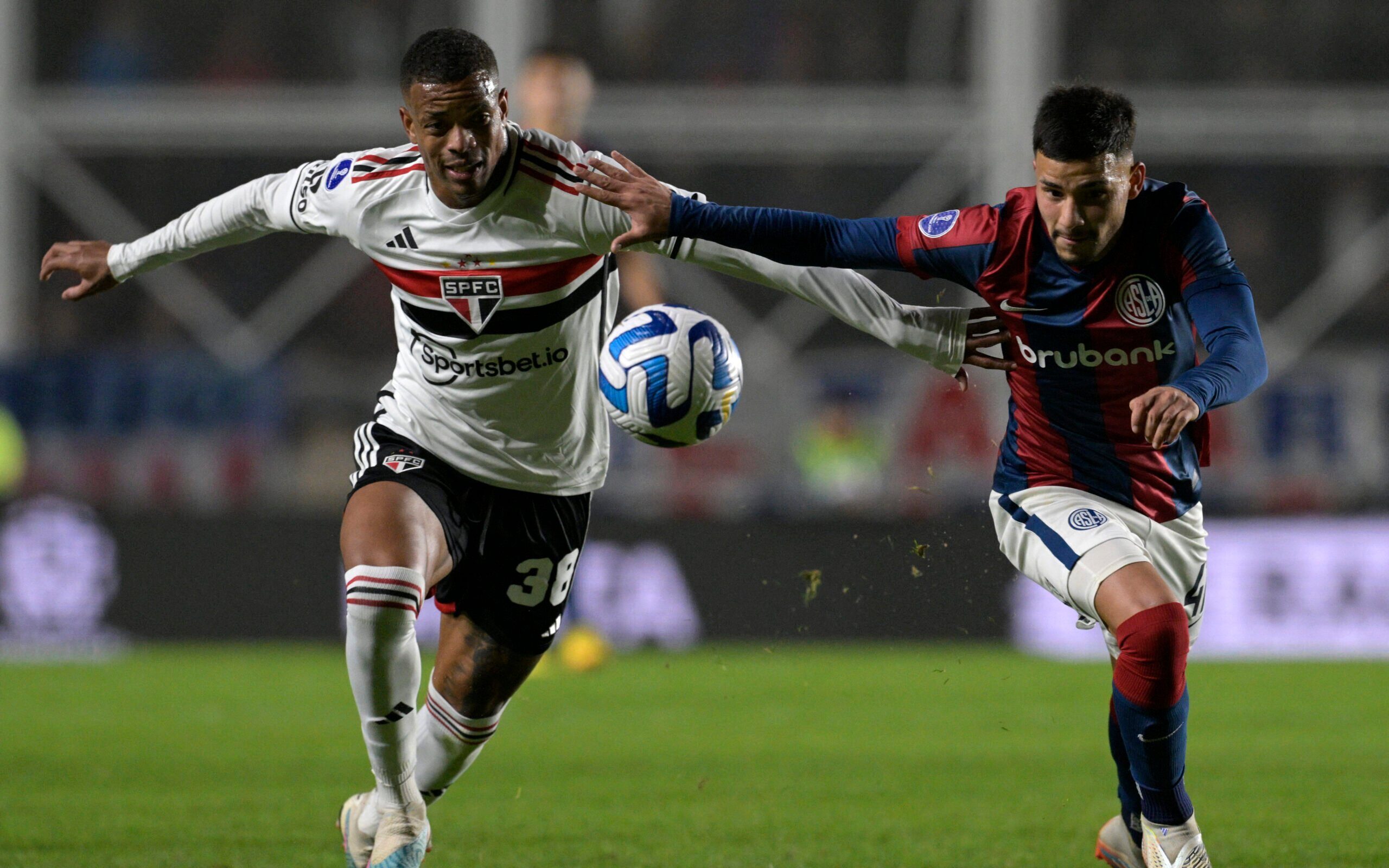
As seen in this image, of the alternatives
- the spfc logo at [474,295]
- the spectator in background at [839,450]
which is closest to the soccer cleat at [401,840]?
the spfc logo at [474,295]

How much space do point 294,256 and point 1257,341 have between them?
46.3 feet

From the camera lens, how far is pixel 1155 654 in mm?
3834

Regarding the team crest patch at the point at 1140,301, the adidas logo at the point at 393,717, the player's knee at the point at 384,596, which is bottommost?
the adidas logo at the point at 393,717

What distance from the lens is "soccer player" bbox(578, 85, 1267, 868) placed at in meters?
3.87

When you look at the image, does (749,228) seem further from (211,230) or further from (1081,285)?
(211,230)

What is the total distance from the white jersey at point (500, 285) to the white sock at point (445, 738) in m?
0.67

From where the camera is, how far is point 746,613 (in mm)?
11297

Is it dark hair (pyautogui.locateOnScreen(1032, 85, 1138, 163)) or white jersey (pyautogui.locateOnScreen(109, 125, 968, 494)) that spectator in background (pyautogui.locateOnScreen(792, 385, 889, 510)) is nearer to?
white jersey (pyautogui.locateOnScreen(109, 125, 968, 494))

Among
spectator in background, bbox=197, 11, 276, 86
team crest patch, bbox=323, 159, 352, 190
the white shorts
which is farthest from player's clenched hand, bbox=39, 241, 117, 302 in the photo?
spectator in background, bbox=197, 11, 276, 86

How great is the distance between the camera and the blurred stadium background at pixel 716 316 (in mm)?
11297

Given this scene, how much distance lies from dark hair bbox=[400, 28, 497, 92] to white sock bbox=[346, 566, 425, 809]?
1.20 m

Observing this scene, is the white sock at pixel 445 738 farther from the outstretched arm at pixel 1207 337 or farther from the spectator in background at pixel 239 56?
the spectator in background at pixel 239 56

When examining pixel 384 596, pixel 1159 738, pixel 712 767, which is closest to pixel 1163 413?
pixel 1159 738

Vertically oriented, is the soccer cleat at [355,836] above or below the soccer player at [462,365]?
below
